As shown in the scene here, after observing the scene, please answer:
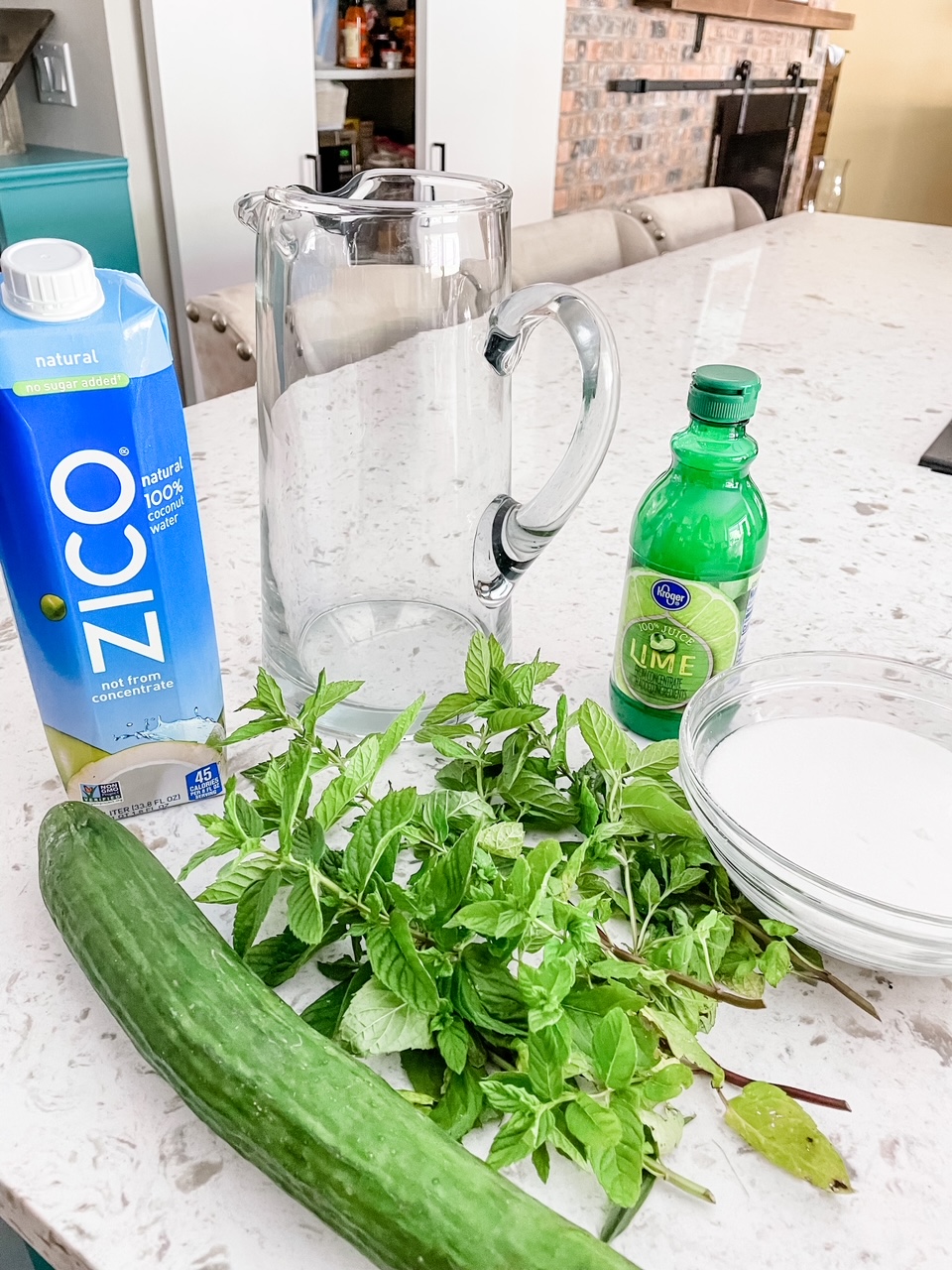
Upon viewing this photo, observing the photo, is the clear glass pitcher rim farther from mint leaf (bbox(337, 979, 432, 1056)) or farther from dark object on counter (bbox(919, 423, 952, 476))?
dark object on counter (bbox(919, 423, 952, 476))

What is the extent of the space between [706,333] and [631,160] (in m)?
2.45

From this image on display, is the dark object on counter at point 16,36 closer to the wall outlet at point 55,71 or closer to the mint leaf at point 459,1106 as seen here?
the wall outlet at point 55,71

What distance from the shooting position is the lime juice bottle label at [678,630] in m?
0.46

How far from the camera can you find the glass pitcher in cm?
45

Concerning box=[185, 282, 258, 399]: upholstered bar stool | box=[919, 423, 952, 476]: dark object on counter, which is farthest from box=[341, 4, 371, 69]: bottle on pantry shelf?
box=[919, 423, 952, 476]: dark object on counter

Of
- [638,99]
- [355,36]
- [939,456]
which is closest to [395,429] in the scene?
[939,456]

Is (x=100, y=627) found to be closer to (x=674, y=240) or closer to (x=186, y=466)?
(x=186, y=466)

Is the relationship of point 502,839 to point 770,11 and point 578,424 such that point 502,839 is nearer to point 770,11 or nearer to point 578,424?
point 578,424

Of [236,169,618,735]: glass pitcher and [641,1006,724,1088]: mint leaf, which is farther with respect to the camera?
[236,169,618,735]: glass pitcher

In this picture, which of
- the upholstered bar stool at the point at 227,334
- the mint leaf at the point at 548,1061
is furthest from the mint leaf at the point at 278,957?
the upholstered bar stool at the point at 227,334

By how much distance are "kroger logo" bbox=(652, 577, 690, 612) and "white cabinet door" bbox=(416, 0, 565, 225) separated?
2.05m

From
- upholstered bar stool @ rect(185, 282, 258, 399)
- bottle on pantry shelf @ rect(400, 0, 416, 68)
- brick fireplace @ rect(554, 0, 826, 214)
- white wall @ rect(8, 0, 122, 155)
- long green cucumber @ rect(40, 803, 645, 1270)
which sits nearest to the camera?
long green cucumber @ rect(40, 803, 645, 1270)

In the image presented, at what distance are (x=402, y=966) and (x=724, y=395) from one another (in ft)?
0.88

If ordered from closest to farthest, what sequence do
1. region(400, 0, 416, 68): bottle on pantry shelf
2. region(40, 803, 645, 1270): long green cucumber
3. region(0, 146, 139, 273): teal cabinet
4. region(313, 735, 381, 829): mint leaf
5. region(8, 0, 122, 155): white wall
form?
region(40, 803, 645, 1270): long green cucumber → region(313, 735, 381, 829): mint leaf → region(0, 146, 139, 273): teal cabinet → region(8, 0, 122, 155): white wall → region(400, 0, 416, 68): bottle on pantry shelf
